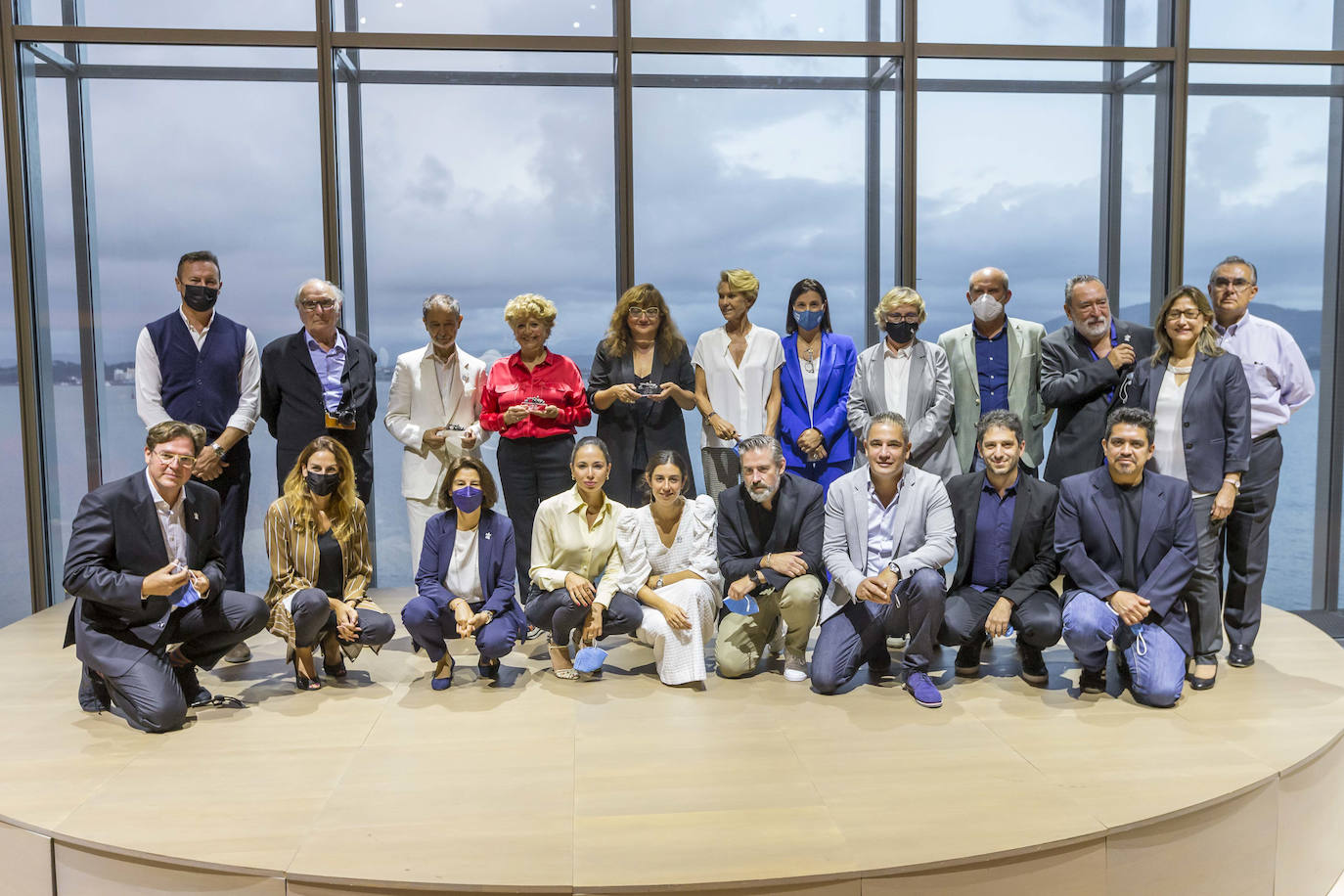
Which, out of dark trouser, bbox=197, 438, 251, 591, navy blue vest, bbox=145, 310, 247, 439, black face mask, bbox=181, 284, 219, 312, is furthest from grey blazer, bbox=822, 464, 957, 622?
black face mask, bbox=181, 284, 219, 312

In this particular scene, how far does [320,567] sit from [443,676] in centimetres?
62

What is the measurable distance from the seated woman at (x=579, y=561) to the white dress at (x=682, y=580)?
0.06 m

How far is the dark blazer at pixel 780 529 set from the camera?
3840 mm

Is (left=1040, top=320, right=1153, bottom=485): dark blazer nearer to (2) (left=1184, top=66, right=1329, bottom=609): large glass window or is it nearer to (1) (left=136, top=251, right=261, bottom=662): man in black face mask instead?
(2) (left=1184, top=66, right=1329, bottom=609): large glass window

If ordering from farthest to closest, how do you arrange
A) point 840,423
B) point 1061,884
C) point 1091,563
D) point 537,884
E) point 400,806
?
point 840,423 → point 1091,563 → point 400,806 → point 1061,884 → point 537,884

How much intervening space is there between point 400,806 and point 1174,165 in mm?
5111

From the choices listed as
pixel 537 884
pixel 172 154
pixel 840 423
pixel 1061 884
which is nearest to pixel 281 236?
pixel 172 154

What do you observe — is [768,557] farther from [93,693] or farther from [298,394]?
[93,693]

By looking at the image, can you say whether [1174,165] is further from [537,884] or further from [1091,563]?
[537,884]

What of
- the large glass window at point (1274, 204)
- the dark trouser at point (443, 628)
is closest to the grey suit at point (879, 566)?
the dark trouser at point (443, 628)

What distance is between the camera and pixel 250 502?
5.41 m

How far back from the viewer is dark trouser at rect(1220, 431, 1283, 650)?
3.91 meters

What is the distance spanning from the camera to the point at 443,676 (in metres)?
3.74

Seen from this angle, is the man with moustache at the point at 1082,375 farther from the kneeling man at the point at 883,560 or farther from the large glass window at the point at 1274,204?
the large glass window at the point at 1274,204
